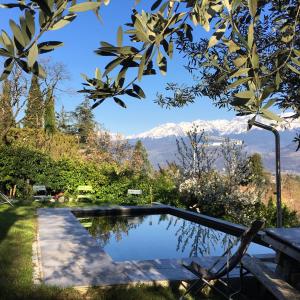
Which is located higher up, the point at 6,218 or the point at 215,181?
the point at 215,181

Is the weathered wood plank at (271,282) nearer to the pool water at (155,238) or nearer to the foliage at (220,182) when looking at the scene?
the pool water at (155,238)

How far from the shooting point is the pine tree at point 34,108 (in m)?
27.1

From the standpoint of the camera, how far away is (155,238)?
11133 mm

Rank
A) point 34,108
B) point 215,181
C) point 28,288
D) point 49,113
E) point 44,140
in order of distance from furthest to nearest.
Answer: point 49,113 < point 34,108 < point 44,140 < point 215,181 < point 28,288

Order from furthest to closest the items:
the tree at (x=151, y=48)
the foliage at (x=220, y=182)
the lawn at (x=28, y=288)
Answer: the foliage at (x=220, y=182), the lawn at (x=28, y=288), the tree at (x=151, y=48)

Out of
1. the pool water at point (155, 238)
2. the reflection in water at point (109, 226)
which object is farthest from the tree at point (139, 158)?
the pool water at point (155, 238)

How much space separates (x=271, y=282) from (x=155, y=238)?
720 centimetres

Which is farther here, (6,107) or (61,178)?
(6,107)

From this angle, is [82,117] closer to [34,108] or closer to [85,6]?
[34,108]

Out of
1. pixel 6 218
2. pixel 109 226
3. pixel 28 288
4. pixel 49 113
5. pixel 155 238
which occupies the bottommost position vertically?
pixel 155 238

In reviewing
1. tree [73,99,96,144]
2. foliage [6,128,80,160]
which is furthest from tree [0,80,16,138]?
tree [73,99,96,144]

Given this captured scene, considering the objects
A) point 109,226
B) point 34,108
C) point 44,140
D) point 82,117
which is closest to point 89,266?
point 109,226

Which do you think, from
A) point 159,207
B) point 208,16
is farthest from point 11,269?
point 159,207

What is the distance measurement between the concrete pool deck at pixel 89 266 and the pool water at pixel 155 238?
52.1 inches
